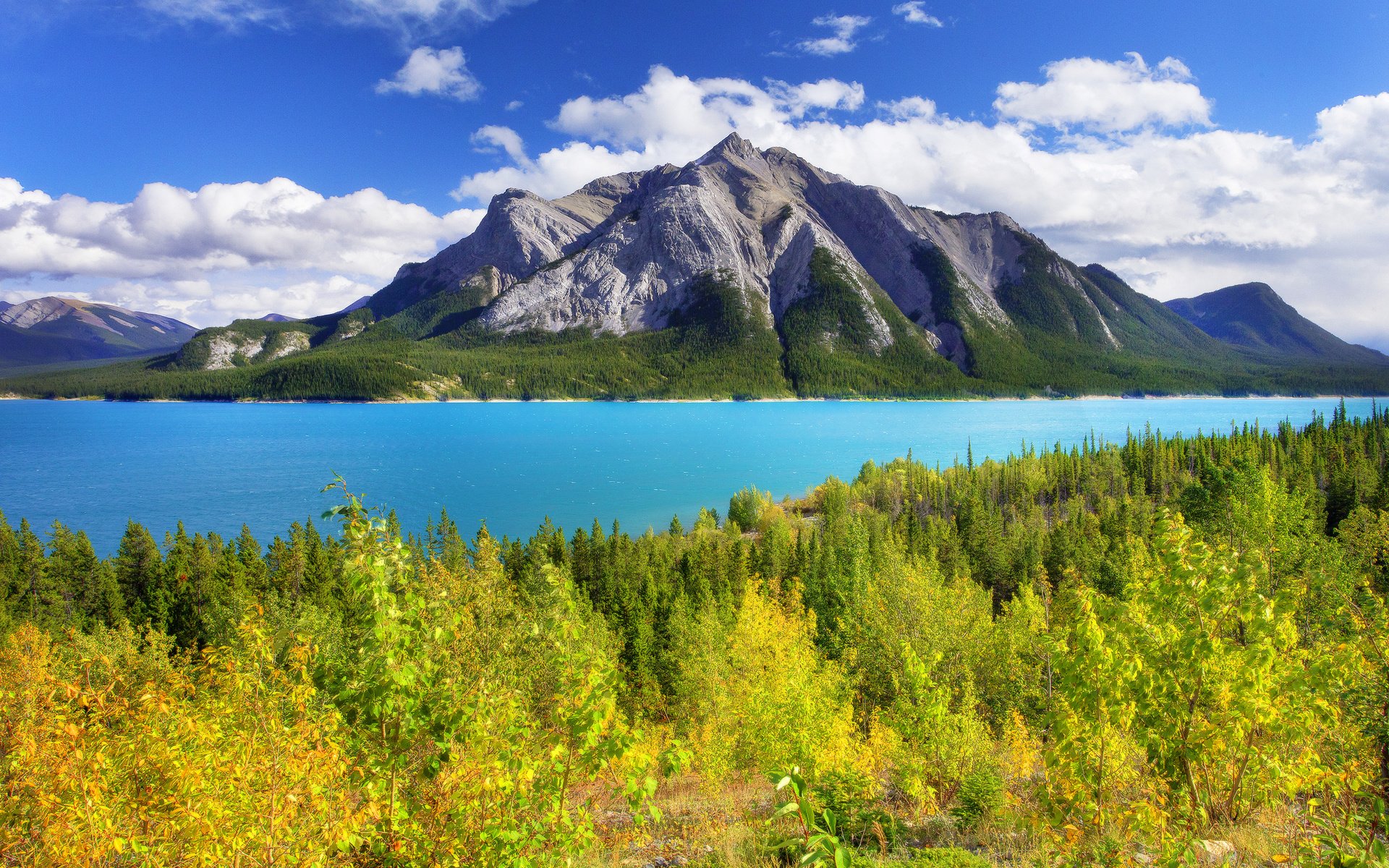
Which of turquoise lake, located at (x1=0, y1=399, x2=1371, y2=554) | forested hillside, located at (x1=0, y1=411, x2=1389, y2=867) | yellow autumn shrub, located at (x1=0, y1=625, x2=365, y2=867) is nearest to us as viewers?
yellow autumn shrub, located at (x1=0, y1=625, x2=365, y2=867)

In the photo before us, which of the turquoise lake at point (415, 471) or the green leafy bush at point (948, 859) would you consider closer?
the green leafy bush at point (948, 859)

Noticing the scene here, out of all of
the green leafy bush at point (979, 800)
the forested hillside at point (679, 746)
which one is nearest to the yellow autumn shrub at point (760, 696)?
the forested hillside at point (679, 746)

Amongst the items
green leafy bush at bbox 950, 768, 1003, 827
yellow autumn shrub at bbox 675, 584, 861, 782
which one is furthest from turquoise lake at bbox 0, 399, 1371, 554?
green leafy bush at bbox 950, 768, 1003, 827

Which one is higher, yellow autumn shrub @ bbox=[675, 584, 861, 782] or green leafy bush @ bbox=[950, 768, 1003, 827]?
green leafy bush @ bbox=[950, 768, 1003, 827]

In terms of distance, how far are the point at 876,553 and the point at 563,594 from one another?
6746 centimetres

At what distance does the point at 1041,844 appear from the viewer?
1236 centimetres

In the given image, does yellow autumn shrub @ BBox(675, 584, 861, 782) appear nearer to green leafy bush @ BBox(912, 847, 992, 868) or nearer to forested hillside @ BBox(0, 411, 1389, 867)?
forested hillside @ BBox(0, 411, 1389, 867)

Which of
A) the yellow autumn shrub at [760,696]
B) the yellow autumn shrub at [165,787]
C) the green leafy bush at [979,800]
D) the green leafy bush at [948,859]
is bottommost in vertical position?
the yellow autumn shrub at [760,696]

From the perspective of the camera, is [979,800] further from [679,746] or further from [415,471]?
[415,471]

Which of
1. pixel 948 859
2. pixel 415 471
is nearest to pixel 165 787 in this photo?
pixel 948 859

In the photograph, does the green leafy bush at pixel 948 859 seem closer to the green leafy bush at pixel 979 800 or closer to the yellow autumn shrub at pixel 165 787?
the green leafy bush at pixel 979 800

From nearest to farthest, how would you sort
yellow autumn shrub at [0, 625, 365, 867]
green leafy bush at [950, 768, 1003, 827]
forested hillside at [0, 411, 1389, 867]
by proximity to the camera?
yellow autumn shrub at [0, 625, 365, 867]
forested hillside at [0, 411, 1389, 867]
green leafy bush at [950, 768, 1003, 827]

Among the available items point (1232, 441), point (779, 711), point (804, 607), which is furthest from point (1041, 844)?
point (1232, 441)

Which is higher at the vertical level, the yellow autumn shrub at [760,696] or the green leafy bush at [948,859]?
the green leafy bush at [948,859]
